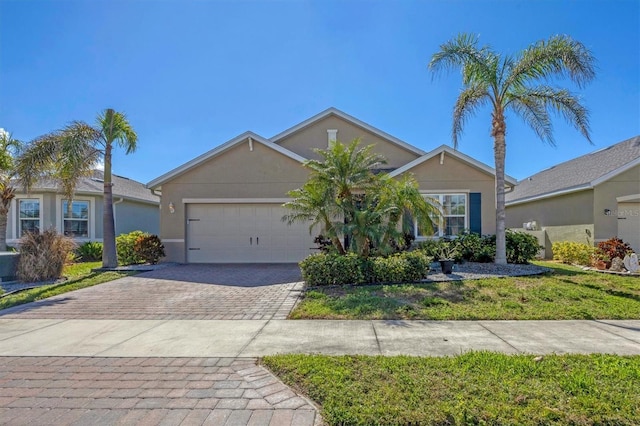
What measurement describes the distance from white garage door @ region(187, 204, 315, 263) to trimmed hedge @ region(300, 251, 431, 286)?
5.17m

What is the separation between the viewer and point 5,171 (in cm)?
1332

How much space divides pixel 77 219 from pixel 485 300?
718 inches

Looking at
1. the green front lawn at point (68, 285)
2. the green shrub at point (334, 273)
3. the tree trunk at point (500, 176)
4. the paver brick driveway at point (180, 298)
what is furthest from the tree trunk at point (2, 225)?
the tree trunk at point (500, 176)

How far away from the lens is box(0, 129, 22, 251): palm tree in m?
13.0

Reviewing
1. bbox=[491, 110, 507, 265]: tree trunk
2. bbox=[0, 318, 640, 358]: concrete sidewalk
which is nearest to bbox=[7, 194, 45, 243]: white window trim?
bbox=[0, 318, 640, 358]: concrete sidewalk

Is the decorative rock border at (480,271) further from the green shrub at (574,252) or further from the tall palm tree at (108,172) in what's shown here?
the tall palm tree at (108,172)

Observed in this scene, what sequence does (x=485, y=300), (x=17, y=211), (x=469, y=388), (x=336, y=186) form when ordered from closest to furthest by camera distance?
(x=469, y=388)
(x=485, y=300)
(x=336, y=186)
(x=17, y=211)

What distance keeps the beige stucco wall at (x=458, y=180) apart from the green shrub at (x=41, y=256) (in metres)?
12.7

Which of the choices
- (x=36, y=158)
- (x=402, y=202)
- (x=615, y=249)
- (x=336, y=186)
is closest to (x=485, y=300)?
(x=402, y=202)

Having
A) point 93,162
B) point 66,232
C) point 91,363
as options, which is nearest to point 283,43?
point 93,162

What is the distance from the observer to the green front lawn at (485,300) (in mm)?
6234

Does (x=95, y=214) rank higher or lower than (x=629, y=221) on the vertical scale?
higher

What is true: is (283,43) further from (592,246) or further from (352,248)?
(592,246)

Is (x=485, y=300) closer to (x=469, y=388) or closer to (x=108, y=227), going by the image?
(x=469, y=388)
